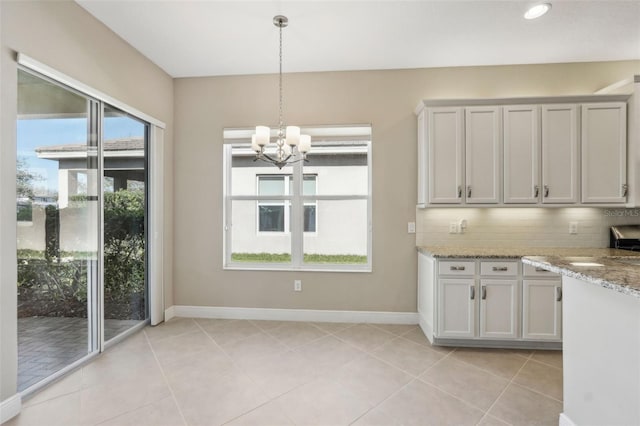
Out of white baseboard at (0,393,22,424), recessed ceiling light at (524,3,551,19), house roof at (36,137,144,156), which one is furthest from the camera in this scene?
recessed ceiling light at (524,3,551,19)

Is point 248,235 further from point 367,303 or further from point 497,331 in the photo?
point 497,331

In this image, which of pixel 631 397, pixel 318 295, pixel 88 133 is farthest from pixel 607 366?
pixel 88 133

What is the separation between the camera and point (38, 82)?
7.18ft

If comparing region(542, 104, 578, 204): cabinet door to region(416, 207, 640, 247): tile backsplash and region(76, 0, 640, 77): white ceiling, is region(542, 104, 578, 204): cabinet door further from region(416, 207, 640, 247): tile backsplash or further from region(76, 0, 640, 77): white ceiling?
region(76, 0, 640, 77): white ceiling

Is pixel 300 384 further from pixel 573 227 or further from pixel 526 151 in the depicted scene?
pixel 573 227

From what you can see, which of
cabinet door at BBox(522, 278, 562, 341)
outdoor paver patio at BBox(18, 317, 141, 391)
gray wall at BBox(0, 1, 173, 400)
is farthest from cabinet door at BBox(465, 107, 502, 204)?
outdoor paver patio at BBox(18, 317, 141, 391)

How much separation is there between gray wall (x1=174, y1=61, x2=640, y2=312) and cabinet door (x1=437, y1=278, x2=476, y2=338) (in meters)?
0.61

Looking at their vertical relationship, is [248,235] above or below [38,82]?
below

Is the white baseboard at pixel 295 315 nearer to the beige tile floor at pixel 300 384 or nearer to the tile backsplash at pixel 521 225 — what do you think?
the beige tile floor at pixel 300 384

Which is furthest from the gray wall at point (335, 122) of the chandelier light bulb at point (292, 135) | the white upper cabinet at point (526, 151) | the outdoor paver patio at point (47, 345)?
the chandelier light bulb at point (292, 135)

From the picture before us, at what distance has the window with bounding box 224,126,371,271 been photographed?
12.1 feet

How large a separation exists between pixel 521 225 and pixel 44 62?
4.66 meters

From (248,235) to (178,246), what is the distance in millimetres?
895

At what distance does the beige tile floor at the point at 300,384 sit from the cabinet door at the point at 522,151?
160 centimetres
